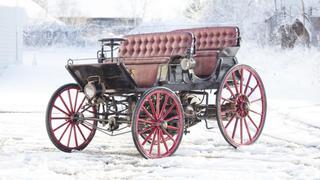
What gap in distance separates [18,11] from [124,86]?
72.2 feet

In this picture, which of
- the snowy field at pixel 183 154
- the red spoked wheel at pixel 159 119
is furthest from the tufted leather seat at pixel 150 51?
the snowy field at pixel 183 154

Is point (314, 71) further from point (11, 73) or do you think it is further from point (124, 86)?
point (124, 86)

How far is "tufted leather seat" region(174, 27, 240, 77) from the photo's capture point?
844cm

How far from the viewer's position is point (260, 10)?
38.0 metres

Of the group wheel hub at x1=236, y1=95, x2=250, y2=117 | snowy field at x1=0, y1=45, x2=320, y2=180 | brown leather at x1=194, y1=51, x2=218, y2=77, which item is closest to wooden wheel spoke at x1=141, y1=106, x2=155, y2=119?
snowy field at x1=0, y1=45, x2=320, y2=180

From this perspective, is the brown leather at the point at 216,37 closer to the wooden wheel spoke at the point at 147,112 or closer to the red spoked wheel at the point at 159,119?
the red spoked wheel at the point at 159,119

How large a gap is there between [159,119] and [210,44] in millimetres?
2073

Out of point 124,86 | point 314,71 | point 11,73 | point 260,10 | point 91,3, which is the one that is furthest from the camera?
point 91,3

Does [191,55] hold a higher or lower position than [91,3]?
lower

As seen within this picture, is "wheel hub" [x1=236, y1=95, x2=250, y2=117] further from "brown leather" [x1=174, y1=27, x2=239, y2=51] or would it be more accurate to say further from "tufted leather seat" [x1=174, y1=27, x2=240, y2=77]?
"brown leather" [x1=174, y1=27, x2=239, y2=51]

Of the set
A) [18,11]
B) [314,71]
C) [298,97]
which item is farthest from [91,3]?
[298,97]

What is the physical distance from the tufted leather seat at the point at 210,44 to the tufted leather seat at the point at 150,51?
377mm

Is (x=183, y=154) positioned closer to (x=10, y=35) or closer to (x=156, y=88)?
(x=156, y=88)

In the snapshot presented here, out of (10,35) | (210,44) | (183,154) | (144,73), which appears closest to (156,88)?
(144,73)
